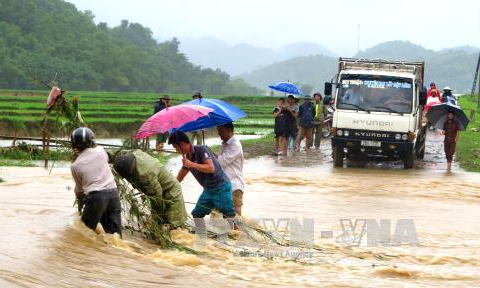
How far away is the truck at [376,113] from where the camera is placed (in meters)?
18.1

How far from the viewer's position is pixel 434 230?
11.1m

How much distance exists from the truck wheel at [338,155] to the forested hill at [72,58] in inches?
1518

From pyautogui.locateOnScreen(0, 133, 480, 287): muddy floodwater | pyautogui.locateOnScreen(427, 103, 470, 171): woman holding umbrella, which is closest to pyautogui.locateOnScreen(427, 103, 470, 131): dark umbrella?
pyautogui.locateOnScreen(427, 103, 470, 171): woman holding umbrella

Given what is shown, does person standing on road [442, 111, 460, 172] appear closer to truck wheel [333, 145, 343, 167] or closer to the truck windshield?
the truck windshield

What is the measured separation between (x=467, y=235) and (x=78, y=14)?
87654 millimetres

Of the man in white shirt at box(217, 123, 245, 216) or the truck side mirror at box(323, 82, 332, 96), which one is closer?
the man in white shirt at box(217, 123, 245, 216)

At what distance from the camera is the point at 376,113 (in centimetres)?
1814

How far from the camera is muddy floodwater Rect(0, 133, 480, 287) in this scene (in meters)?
6.86

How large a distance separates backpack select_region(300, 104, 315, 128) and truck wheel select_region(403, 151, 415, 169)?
12.3ft

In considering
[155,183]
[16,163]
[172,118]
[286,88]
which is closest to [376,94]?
[286,88]

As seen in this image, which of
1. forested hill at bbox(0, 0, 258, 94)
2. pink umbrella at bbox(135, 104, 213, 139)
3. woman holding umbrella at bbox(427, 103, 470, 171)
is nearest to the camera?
pink umbrella at bbox(135, 104, 213, 139)

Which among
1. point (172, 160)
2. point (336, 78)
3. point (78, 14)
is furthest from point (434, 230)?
point (78, 14)

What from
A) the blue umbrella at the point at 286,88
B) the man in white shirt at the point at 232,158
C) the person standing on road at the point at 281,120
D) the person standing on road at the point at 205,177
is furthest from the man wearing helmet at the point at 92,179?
the blue umbrella at the point at 286,88

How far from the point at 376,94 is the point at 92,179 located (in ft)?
38.6
